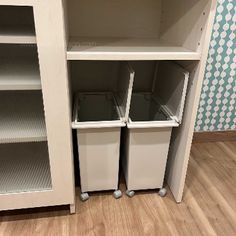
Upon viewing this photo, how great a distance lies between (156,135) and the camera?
105cm

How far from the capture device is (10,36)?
74cm

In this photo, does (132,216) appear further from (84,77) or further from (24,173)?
(84,77)

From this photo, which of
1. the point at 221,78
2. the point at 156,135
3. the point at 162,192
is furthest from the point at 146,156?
the point at 221,78

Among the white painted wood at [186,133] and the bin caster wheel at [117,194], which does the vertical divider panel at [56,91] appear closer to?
the bin caster wheel at [117,194]

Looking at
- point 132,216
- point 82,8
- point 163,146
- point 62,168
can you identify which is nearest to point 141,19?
point 82,8

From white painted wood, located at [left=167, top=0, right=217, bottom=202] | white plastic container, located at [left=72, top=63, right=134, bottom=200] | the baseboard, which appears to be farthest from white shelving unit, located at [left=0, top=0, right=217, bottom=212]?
the baseboard

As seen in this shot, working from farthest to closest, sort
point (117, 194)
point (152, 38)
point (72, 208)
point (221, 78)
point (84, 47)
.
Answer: point (221, 78) → point (152, 38) → point (117, 194) → point (72, 208) → point (84, 47)

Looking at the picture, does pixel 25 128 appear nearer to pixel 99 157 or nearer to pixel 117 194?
pixel 99 157

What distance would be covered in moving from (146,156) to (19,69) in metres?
0.64

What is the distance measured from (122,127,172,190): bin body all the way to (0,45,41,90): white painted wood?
1.43 feet

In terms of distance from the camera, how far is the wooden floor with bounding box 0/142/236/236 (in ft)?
3.26

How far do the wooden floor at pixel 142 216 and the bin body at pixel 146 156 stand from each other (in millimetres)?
86

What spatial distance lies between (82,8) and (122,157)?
2.47 feet

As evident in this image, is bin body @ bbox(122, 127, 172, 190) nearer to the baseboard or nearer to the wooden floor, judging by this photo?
the wooden floor
